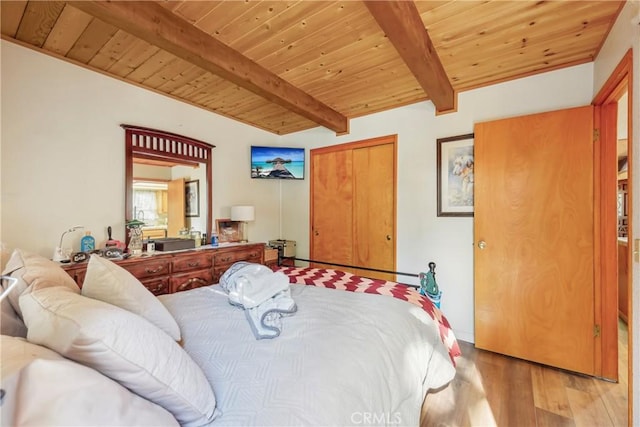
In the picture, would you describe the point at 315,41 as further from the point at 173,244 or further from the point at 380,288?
the point at 173,244

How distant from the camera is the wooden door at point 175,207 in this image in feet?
9.41

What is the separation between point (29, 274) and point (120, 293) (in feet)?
1.05

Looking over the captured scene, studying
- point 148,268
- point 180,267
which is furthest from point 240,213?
point 148,268

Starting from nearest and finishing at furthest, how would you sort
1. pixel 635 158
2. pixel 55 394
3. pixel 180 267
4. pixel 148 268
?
pixel 55 394
pixel 635 158
pixel 148 268
pixel 180 267

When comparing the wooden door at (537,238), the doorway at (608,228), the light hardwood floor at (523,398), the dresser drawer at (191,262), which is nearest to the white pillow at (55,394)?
the light hardwood floor at (523,398)

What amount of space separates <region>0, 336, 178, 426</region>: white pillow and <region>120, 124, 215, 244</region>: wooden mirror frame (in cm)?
229

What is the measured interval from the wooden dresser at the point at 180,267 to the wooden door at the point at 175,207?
421 millimetres

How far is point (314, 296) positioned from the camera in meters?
1.70

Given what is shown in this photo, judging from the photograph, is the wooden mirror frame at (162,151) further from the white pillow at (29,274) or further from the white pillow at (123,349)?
the white pillow at (123,349)

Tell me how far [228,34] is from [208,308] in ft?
6.12

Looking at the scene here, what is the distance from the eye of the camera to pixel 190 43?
181 cm

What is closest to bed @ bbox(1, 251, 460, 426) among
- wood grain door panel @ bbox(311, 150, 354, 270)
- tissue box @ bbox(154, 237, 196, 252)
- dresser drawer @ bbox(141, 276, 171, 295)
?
dresser drawer @ bbox(141, 276, 171, 295)

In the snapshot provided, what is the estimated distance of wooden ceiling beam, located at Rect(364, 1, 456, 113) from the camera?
4.79 ft

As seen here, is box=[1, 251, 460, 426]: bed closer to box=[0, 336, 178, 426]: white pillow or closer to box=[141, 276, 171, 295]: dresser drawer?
box=[0, 336, 178, 426]: white pillow
